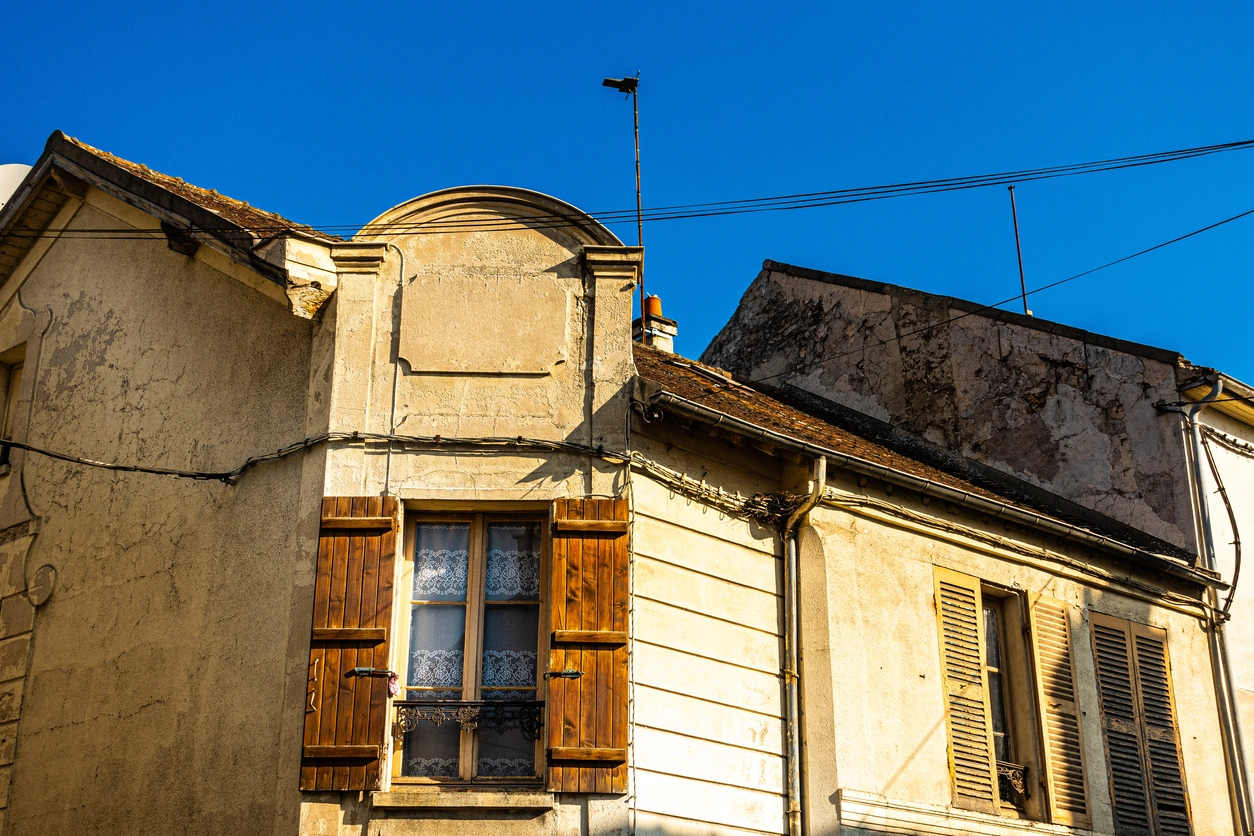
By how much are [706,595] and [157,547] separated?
3913 mm

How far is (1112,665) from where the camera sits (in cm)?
1198

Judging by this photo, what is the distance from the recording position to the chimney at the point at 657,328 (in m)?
14.2

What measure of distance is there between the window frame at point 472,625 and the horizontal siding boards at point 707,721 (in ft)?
2.29

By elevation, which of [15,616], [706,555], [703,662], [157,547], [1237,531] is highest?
[1237,531]

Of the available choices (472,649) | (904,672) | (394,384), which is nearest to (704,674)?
(472,649)

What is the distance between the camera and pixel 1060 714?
11.3 meters

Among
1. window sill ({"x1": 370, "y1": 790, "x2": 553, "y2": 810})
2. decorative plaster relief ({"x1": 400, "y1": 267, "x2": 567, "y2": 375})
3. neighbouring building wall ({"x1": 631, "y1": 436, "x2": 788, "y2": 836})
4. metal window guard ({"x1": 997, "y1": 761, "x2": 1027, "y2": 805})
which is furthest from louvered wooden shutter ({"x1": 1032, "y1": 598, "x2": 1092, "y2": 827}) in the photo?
decorative plaster relief ({"x1": 400, "y1": 267, "x2": 567, "y2": 375})

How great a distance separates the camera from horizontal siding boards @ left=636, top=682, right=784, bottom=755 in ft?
29.1

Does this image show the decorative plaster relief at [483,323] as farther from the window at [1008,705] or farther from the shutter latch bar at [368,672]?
the window at [1008,705]

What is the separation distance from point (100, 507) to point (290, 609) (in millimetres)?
2612

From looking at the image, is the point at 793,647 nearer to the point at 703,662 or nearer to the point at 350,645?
the point at 703,662

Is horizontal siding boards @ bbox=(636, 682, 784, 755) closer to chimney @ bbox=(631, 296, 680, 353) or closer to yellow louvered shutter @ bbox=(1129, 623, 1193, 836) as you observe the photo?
yellow louvered shutter @ bbox=(1129, 623, 1193, 836)

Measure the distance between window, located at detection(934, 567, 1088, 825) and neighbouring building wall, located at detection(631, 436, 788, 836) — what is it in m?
1.84

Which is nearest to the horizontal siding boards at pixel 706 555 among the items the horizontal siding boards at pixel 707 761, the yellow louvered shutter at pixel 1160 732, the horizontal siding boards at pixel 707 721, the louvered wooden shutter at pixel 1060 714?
the horizontal siding boards at pixel 707 721
